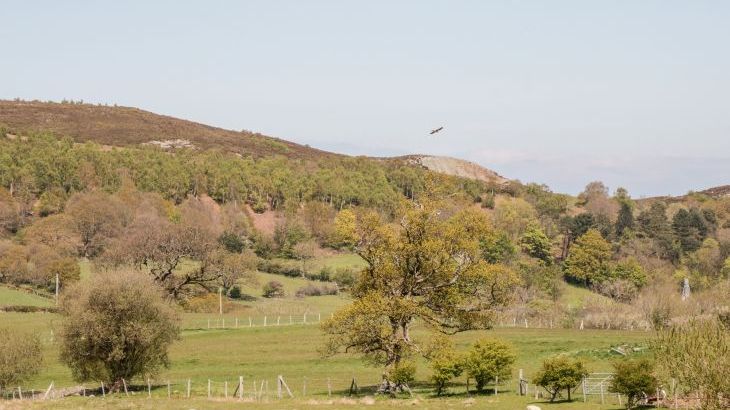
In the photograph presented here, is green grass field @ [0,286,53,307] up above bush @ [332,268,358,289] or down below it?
below

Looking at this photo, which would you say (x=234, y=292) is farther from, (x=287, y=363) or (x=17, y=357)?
(x=17, y=357)

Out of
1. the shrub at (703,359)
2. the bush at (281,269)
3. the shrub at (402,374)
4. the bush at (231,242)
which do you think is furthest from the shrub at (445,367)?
the bush at (231,242)

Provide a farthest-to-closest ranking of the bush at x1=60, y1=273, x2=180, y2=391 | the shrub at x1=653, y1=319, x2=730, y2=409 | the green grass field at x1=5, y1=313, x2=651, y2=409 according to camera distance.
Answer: the bush at x1=60, y1=273, x2=180, y2=391, the green grass field at x1=5, y1=313, x2=651, y2=409, the shrub at x1=653, y1=319, x2=730, y2=409

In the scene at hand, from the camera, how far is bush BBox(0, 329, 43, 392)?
A: 59.3m

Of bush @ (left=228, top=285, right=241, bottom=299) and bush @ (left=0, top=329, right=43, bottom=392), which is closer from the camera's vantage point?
bush @ (left=0, top=329, right=43, bottom=392)

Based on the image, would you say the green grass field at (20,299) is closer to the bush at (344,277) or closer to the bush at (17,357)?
the bush at (344,277)

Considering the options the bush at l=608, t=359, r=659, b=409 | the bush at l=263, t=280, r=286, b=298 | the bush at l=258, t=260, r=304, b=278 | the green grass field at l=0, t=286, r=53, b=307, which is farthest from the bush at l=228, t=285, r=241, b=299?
the bush at l=608, t=359, r=659, b=409

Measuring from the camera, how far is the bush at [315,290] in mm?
141625

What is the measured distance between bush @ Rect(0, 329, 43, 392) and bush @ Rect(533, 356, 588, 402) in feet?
120

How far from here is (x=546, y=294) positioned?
137625 millimetres

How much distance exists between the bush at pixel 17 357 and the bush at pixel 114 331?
243cm

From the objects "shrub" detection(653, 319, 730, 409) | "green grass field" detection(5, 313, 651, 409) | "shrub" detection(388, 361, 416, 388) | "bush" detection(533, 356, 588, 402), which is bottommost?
"green grass field" detection(5, 313, 651, 409)

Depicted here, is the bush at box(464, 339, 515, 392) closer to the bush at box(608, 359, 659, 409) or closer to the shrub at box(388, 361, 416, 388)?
the shrub at box(388, 361, 416, 388)

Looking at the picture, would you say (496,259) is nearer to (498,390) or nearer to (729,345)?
(498,390)
